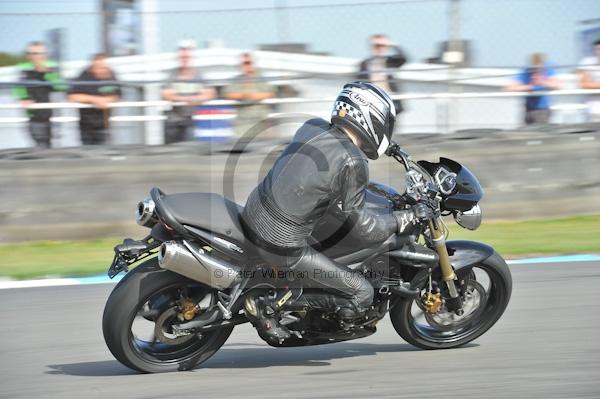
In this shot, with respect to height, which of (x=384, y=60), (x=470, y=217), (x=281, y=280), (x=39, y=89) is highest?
(x=384, y=60)

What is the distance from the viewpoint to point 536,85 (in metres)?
9.80

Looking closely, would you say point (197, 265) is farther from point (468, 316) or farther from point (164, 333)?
point (468, 316)

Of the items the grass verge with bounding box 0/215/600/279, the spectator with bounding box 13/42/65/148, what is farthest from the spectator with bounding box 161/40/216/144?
the grass verge with bounding box 0/215/600/279

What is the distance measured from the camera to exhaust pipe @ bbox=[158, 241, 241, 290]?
464 cm

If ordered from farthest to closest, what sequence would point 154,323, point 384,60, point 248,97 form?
point 384,60, point 248,97, point 154,323

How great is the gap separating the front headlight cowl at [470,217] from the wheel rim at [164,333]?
155 centimetres

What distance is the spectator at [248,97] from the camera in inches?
371

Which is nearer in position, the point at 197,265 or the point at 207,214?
the point at 197,265

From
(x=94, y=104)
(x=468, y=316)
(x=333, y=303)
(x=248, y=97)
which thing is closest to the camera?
(x=333, y=303)

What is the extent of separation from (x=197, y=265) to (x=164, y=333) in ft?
1.69

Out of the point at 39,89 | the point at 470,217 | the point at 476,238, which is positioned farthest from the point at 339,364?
the point at 39,89

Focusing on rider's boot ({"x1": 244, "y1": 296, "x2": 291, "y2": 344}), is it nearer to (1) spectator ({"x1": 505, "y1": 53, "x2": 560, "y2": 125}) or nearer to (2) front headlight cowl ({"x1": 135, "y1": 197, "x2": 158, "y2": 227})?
(2) front headlight cowl ({"x1": 135, "y1": 197, "x2": 158, "y2": 227})

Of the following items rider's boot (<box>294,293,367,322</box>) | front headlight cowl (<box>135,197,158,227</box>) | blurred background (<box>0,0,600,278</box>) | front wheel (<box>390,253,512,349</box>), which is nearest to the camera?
front headlight cowl (<box>135,197,158,227</box>)

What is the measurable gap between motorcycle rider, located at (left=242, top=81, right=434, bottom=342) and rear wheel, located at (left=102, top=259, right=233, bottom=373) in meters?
0.34
